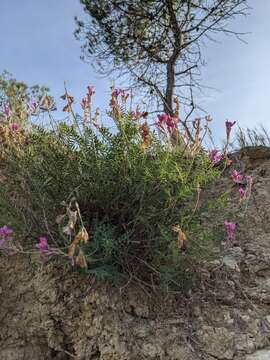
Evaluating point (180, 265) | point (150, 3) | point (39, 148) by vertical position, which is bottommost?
point (180, 265)

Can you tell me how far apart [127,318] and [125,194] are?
0.58m

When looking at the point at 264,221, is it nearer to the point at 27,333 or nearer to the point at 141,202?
the point at 141,202

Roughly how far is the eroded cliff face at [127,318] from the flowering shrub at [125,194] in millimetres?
125

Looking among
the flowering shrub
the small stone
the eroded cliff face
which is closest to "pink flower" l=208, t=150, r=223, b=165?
the flowering shrub

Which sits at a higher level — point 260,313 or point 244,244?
point 244,244

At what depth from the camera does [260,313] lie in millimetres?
2312

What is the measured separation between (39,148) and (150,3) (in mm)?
5678

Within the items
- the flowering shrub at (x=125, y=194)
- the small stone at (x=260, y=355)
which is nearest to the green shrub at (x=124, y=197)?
the flowering shrub at (x=125, y=194)

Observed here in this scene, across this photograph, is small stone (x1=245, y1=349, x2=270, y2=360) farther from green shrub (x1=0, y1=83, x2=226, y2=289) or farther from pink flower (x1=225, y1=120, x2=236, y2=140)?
pink flower (x1=225, y1=120, x2=236, y2=140)

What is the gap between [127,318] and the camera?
221 cm

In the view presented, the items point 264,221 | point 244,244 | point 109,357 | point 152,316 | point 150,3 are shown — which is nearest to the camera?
point 109,357

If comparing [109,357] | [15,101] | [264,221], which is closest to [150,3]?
[15,101]

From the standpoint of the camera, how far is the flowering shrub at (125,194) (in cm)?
221

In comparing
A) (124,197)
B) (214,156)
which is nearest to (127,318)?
(124,197)
